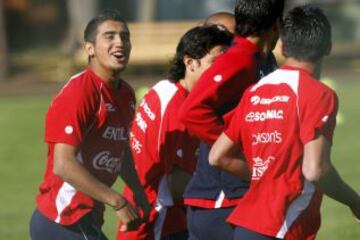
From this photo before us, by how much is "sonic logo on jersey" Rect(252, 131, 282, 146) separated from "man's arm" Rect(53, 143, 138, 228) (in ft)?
3.72

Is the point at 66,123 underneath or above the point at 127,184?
above

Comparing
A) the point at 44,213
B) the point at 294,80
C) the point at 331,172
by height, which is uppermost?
the point at 294,80

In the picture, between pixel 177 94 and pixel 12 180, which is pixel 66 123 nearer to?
pixel 177 94

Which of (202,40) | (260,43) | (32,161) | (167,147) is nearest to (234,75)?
(260,43)

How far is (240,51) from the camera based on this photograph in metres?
6.32

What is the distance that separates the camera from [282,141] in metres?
5.76

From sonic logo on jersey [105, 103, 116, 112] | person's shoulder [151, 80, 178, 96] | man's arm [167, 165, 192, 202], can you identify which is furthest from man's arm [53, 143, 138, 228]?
person's shoulder [151, 80, 178, 96]

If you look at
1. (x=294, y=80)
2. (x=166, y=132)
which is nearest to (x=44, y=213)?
(x=166, y=132)

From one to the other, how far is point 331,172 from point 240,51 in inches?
37.8

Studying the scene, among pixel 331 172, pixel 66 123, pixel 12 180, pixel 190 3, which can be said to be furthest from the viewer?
pixel 190 3

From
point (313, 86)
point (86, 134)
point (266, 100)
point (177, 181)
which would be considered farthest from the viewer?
point (177, 181)

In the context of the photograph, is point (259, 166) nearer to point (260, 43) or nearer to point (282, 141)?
point (282, 141)

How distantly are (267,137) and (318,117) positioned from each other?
0.29 m

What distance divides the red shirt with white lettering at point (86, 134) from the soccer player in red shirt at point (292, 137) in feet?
4.10
